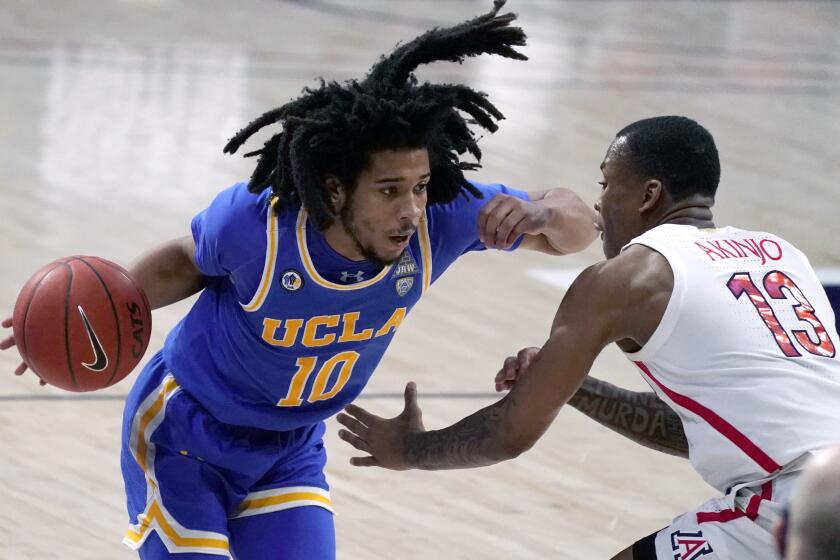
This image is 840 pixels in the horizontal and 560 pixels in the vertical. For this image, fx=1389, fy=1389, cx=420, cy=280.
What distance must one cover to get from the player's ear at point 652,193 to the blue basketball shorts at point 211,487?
1.16 meters

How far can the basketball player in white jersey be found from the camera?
2953mm

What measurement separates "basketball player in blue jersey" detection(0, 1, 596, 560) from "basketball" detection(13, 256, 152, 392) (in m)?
0.09

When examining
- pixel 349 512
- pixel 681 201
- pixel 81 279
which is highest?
pixel 681 201

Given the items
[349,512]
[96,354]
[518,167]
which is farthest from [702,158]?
[518,167]

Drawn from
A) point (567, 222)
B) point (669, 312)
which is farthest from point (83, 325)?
point (669, 312)

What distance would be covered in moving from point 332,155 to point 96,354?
2.76 ft

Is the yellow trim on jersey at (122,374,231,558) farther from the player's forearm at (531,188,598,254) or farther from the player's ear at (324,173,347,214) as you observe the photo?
the player's forearm at (531,188,598,254)

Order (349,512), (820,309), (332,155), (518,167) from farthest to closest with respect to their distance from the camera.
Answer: (518,167), (349,512), (332,155), (820,309)

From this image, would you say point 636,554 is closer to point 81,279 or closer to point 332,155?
point 332,155

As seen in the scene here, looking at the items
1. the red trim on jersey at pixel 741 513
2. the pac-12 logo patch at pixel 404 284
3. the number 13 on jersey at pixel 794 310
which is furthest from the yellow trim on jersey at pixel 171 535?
the number 13 on jersey at pixel 794 310

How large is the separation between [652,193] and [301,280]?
90 cm

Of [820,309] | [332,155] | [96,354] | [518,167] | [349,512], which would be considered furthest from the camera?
[518,167]

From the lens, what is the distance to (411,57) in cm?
358

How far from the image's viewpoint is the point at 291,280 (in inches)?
137
